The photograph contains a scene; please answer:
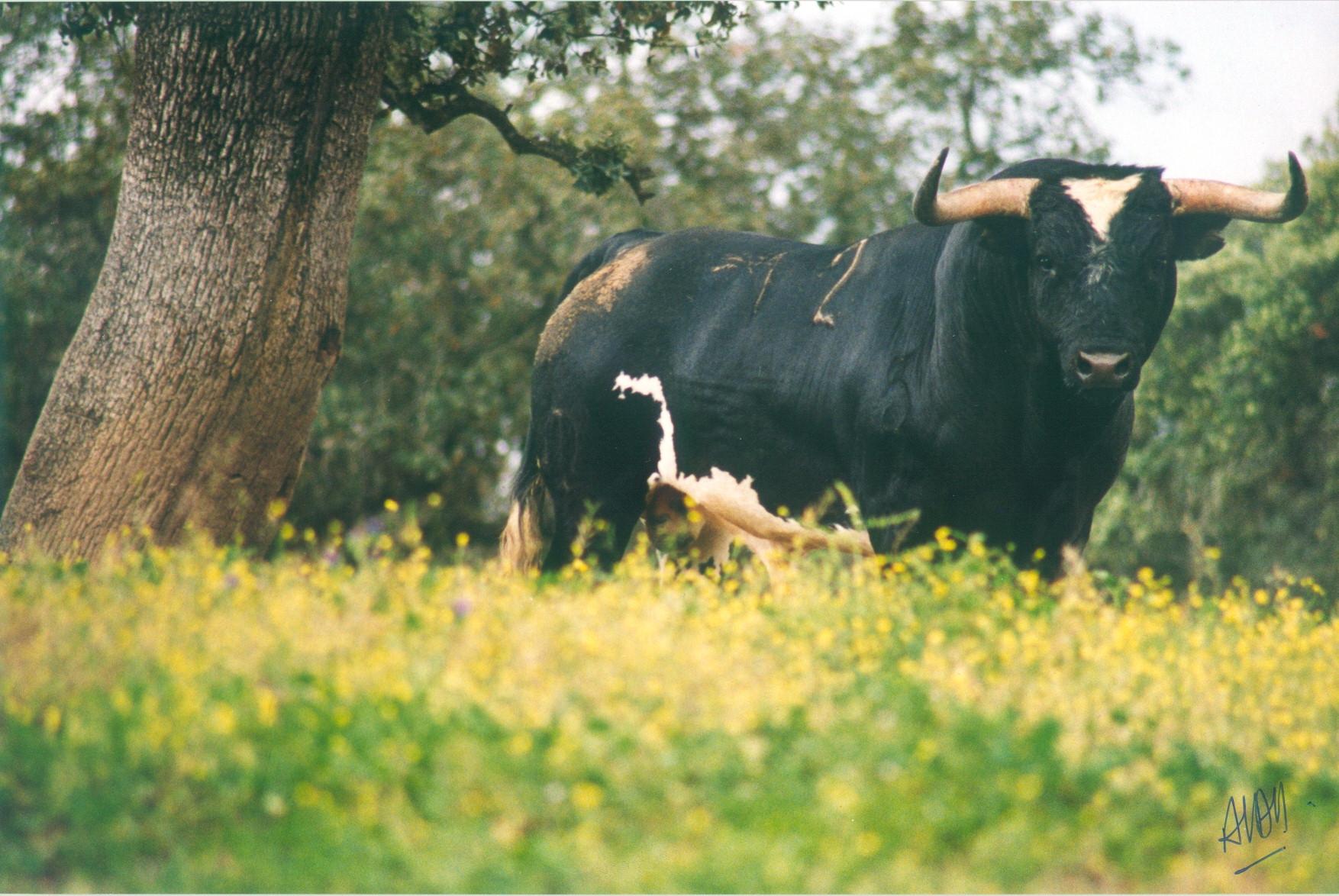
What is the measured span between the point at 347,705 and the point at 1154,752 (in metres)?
2.43

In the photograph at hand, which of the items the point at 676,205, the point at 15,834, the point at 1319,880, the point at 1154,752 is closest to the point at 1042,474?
the point at 1154,752

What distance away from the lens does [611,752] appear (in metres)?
4.05

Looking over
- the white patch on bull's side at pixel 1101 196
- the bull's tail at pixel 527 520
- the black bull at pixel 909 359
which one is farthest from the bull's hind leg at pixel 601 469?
the white patch on bull's side at pixel 1101 196

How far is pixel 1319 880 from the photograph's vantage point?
407 centimetres

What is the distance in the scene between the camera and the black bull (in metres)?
6.61

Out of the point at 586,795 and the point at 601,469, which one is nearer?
the point at 586,795

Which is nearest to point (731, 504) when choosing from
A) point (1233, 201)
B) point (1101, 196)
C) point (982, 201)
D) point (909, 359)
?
point (909, 359)

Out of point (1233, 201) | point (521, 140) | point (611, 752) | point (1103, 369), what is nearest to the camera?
point (611, 752)

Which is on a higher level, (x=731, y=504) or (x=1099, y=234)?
(x=1099, y=234)

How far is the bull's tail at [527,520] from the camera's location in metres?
8.95

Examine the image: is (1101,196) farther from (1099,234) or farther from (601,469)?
(601,469)

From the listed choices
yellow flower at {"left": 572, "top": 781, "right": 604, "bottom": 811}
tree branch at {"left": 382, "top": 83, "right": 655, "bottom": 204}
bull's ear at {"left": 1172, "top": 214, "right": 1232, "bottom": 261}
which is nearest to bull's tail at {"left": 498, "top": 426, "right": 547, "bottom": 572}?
tree branch at {"left": 382, "top": 83, "right": 655, "bottom": 204}

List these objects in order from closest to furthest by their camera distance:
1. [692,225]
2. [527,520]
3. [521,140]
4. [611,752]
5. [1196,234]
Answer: [611,752] < [1196,234] < [527,520] < [521,140] < [692,225]

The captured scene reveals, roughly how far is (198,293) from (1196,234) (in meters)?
4.99
